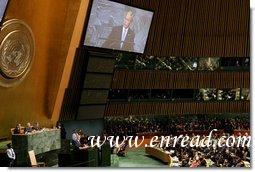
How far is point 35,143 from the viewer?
26.6ft

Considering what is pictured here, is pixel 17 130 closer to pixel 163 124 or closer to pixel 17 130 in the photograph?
pixel 17 130

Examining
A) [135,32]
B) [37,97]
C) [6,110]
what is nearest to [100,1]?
[135,32]

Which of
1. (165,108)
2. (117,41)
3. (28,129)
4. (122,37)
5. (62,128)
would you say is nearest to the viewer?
(28,129)

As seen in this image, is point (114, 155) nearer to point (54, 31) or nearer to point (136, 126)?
point (136, 126)

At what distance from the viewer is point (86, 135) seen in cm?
838

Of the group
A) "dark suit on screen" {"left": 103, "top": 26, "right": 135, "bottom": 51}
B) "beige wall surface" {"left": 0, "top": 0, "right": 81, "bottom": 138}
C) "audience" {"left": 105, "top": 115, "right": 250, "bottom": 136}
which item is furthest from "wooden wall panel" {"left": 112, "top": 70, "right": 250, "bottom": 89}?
"beige wall surface" {"left": 0, "top": 0, "right": 81, "bottom": 138}

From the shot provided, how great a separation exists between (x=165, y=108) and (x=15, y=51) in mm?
2884

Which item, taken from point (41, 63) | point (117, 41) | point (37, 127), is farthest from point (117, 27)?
point (37, 127)

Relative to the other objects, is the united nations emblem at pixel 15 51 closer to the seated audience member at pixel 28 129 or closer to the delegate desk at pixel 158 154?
the seated audience member at pixel 28 129

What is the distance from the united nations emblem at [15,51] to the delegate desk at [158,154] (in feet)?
8.73

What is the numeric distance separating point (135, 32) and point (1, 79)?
2964 mm

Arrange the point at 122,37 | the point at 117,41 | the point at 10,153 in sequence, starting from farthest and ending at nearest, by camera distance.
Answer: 1. the point at 122,37
2. the point at 117,41
3. the point at 10,153

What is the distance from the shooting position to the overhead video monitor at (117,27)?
9.43 metres

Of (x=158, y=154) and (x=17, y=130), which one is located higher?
(x=17, y=130)
